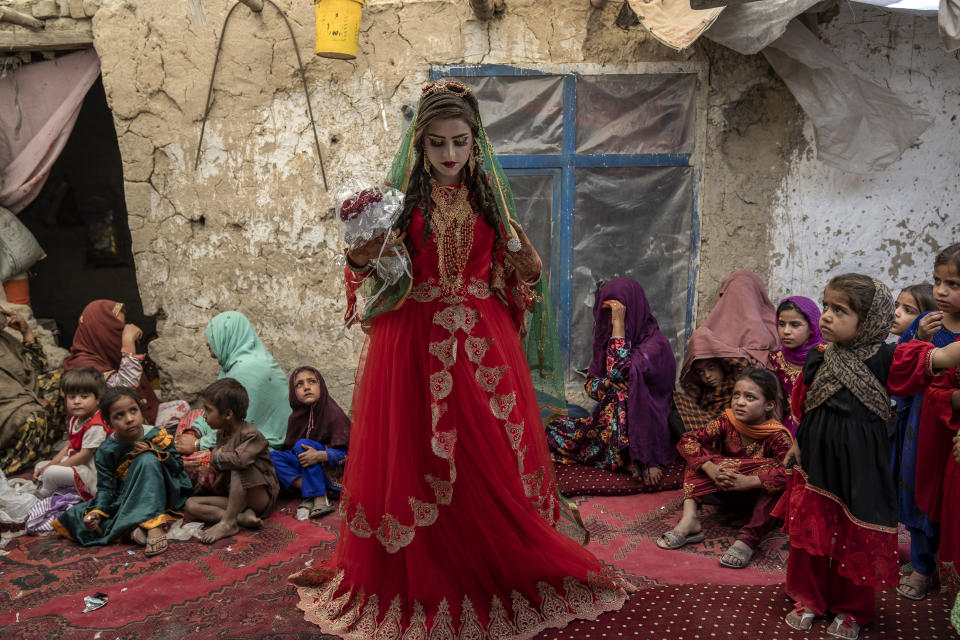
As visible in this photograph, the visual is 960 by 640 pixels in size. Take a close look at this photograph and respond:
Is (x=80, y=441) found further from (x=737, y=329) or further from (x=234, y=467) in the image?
(x=737, y=329)

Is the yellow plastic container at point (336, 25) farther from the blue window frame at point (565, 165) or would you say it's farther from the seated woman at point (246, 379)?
the seated woman at point (246, 379)

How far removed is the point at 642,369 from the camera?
4.75 metres

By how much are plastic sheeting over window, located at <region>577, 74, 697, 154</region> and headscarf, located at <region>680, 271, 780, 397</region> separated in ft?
3.59

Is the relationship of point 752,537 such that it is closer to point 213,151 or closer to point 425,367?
point 425,367

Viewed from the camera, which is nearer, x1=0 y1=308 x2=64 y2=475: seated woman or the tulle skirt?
the tulle skirt

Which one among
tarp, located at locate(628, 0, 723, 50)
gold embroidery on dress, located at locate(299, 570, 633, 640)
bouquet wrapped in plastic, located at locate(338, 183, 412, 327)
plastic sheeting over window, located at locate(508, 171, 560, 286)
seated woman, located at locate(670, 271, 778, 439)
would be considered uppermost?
tarp, located at locate(628, 0, 723, 50)

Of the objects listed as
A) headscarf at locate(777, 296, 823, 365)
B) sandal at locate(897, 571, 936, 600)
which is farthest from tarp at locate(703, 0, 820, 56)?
sandal at locate(897, 571, 936, 600)

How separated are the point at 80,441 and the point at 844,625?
4.18 m

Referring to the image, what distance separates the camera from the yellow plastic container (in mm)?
4566

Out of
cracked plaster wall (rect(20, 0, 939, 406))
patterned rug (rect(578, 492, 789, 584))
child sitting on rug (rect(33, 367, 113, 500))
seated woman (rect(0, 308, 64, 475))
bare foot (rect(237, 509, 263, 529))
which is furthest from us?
cracked plaster wall (rect(20, 0, 939, 406))

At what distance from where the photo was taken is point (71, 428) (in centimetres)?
464

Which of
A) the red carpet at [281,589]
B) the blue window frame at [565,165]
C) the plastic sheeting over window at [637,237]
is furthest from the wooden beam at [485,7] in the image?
the red carpet at [281,589]

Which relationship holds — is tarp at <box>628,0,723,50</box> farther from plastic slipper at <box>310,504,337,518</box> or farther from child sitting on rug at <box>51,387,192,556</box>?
child sitting on rug at <box>51,387,192,556</box>

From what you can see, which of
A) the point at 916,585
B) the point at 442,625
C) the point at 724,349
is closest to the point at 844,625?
the point at 916,585
